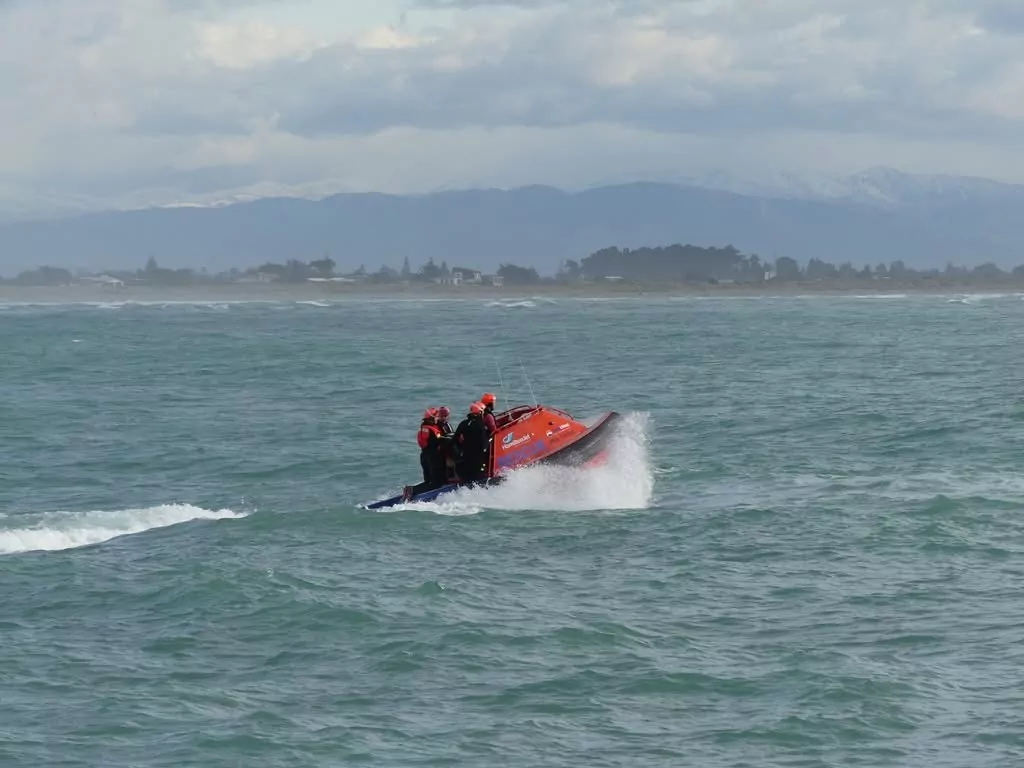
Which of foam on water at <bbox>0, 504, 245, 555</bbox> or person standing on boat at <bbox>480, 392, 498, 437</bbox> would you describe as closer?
foam on water at <bbox>0, 504, 245, 555</bbox>

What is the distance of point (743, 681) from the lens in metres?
16.3

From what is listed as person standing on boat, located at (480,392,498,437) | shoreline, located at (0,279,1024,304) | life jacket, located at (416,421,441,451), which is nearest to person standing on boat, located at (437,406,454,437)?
→ life jacket, located at (416,421,441,451)

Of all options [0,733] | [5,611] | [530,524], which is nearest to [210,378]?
[530,524]

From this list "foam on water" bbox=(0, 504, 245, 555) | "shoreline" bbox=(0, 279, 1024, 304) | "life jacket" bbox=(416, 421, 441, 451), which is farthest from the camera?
"shoreline" bbox=(0, 279, 1024, 304)

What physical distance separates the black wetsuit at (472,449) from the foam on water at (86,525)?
3.53 m

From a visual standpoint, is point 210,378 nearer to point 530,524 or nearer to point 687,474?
point 687,474

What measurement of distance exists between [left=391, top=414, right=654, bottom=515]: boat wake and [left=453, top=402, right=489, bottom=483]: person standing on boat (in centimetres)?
28

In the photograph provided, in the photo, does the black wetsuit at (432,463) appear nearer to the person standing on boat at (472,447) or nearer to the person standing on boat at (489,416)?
the person standing on boat at (472,447)

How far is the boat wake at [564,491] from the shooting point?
25.6 m

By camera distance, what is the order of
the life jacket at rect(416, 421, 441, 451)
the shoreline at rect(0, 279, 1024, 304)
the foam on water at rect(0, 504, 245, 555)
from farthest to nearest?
the shoreline at rect(0, 279, 1024, 304), the life jacket at rect(416, 421, 441, 451), the foam on water at rect(0, 504, 245, 555)

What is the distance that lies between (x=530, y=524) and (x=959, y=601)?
7.13m

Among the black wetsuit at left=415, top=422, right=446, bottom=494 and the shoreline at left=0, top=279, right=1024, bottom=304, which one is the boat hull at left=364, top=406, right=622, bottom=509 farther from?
the shoreline at left=0, top=279, right=1024, bottom=304

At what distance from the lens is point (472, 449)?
1011 inches

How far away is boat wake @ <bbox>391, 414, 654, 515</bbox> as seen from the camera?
2558cm
